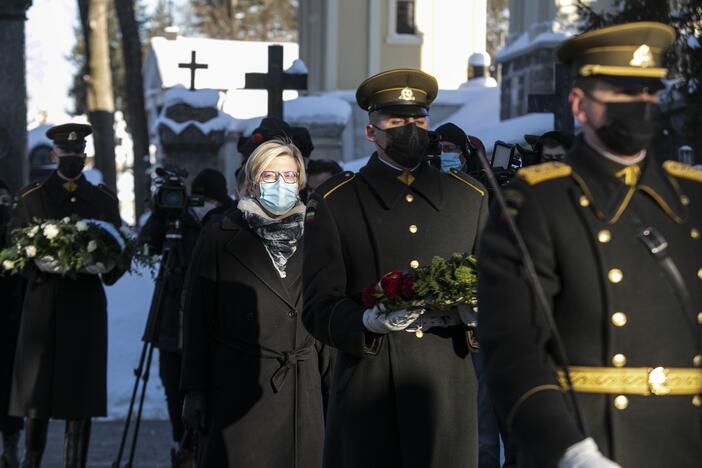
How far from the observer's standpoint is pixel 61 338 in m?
9.91

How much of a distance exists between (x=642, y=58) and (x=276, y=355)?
11.1 ft

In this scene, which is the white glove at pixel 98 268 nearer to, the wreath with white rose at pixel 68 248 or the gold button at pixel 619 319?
the wreath with white rose at pixel 68 248

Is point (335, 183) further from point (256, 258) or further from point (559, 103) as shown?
point (559, 103)

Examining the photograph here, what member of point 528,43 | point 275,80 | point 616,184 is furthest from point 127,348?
point 616,184

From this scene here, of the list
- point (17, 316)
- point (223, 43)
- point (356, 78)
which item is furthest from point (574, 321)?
point (223, 43)

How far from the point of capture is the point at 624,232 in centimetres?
416

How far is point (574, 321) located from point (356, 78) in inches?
1340

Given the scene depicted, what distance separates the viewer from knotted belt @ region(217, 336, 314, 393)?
7195 millimetres

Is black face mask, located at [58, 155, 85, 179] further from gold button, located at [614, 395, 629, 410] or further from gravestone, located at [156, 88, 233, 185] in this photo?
gravestone, located at [156, 88, 233, 185]

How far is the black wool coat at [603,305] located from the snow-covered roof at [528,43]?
1793 cm

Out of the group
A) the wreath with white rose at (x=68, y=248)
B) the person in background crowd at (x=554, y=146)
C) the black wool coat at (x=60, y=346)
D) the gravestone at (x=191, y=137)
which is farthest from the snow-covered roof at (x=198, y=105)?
the person in background crowd at (x=554, y=146)

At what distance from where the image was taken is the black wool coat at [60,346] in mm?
9859

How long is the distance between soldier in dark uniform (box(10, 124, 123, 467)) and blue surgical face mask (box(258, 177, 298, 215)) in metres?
2.66

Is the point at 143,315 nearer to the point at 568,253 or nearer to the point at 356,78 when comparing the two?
the point at 568,253
